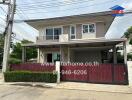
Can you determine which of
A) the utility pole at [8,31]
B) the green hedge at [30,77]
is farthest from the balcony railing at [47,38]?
the green hedge at [30,77]

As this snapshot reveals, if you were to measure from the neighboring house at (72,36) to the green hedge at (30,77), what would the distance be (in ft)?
17.5

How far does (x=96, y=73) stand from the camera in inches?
596

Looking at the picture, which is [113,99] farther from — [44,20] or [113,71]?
[44,20]

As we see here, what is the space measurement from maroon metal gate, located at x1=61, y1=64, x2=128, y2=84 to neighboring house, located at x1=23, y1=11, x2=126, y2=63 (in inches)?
174

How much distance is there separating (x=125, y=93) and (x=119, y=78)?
2.88m

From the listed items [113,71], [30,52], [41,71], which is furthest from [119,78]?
[30,52]

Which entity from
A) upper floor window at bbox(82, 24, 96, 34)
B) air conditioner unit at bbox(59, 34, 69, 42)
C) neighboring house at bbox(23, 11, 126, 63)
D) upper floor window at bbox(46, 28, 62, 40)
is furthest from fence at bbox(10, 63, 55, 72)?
upper floor window at bbox(82, 24, 96, 34)

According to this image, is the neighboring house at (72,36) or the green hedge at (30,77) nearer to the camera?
the green hedge at (30,77)

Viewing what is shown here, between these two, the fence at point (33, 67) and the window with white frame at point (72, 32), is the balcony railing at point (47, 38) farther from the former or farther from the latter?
the fence at point (33, 67)

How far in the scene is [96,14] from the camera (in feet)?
68.0

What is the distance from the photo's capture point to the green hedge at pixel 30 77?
1552 centimetres

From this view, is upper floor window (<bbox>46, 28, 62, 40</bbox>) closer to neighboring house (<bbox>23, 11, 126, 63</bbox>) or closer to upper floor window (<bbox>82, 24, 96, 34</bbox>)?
neighboring house (<bbox>23, 11, 126, 63</bbox>)

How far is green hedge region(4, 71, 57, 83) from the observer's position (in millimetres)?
15523

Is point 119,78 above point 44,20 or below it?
below
